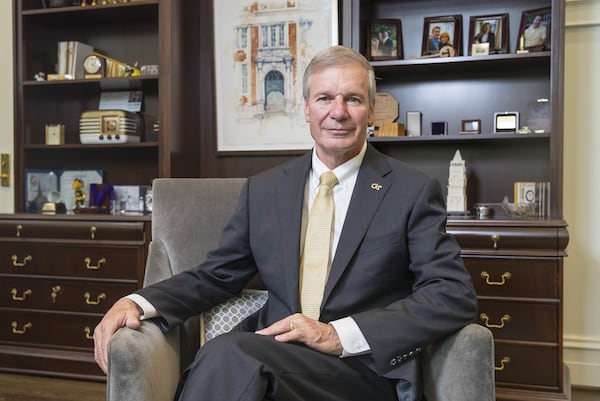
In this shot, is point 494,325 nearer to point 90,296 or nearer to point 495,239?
point 495,239

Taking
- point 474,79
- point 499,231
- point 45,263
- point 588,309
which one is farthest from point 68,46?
point 588,309

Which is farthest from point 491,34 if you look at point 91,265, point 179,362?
point 91,265

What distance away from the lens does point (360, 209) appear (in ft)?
5.53

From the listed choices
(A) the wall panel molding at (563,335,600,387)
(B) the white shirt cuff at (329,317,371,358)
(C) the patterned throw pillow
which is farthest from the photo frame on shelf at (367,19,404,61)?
(B) the white shirt cuff at (329,317,371,358)

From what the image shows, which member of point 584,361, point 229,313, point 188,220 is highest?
point 188,220

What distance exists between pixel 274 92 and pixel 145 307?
185 cm

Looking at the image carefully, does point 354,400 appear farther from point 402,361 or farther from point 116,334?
point 116,334

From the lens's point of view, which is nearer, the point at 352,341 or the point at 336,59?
the point at 352,341

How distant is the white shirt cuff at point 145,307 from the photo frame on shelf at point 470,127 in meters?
1.89

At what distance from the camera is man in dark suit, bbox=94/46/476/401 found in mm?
1409

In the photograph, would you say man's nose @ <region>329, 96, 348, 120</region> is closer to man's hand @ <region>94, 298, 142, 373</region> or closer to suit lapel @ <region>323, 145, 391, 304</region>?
suit lapel @ <region>323, 145, 391, 304</region>

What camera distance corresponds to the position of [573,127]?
2924mm

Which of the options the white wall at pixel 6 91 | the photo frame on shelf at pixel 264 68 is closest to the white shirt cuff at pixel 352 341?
the photo frame on shelf at pixel 264 68

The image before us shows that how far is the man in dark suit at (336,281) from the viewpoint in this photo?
1.41 m
